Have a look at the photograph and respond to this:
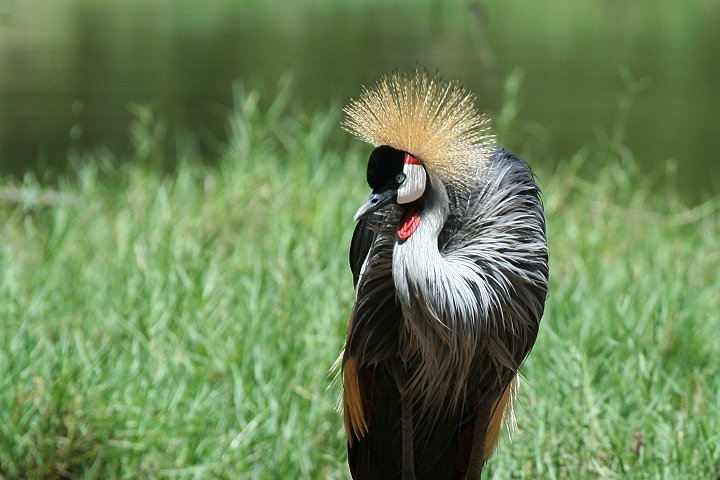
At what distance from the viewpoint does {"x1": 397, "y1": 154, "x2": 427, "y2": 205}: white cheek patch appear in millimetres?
2197

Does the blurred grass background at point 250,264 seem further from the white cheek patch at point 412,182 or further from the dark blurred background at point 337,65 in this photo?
the white cheek patch at point 412,182

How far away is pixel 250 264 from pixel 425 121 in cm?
211

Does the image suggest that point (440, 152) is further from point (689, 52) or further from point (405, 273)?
point (689, 52)

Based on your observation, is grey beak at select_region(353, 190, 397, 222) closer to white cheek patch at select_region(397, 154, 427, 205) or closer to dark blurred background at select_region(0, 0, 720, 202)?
white cheek patch at select_region(397, 154, 427, 205)

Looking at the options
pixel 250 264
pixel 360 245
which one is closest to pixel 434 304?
pixel 360 245

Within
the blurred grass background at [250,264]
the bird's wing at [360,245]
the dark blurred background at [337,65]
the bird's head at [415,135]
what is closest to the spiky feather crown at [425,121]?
the bird's head at [415,135]

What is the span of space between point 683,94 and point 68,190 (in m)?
6.81

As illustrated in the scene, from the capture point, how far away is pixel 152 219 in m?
4.87

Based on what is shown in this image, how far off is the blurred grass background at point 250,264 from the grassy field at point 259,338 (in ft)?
0.03

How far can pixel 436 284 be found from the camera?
2215 mm

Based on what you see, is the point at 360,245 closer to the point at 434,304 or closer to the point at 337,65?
the point at 434,304

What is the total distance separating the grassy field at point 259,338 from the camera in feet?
10.1

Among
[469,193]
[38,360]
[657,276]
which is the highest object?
[469,193]

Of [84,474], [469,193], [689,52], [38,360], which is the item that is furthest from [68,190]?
[689,52]
